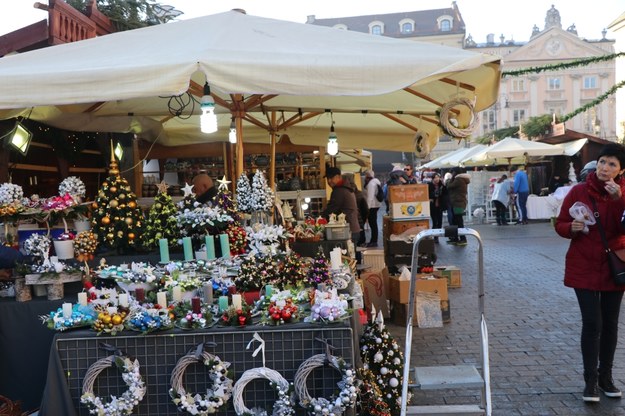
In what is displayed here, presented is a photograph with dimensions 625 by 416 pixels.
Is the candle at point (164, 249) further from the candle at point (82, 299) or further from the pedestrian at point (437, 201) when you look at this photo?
the pedestrian at point (437, 201)

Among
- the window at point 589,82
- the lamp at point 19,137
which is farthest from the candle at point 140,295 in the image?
the window at point 589,82

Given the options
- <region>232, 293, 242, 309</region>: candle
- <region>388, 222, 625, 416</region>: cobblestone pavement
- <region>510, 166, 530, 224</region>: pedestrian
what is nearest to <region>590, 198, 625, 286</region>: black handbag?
<region>388, 222, 625, 416</region>: cobblestone pavement

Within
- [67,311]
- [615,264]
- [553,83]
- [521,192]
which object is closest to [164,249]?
[67,311]

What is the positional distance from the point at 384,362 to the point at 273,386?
109cm

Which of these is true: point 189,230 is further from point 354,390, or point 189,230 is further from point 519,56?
point 519,56

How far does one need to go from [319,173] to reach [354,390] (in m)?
9.16

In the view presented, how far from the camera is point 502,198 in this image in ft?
65.9

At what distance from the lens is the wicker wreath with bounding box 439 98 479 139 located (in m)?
5.62

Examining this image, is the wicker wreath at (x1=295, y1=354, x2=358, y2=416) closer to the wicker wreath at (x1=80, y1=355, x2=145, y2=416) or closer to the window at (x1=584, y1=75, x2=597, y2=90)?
the wicker wreath at (x1=80, y1=355, x2=145, y2=416)

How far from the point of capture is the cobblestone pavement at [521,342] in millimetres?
4879

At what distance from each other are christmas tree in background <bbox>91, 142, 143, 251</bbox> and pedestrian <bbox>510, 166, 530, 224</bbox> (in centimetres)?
1629

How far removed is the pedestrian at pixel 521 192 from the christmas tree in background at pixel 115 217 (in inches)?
642

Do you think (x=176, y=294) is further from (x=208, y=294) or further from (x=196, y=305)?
(x=196, y=305)

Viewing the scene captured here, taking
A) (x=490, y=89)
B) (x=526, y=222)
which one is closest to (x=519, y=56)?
(x=526, y=222)
